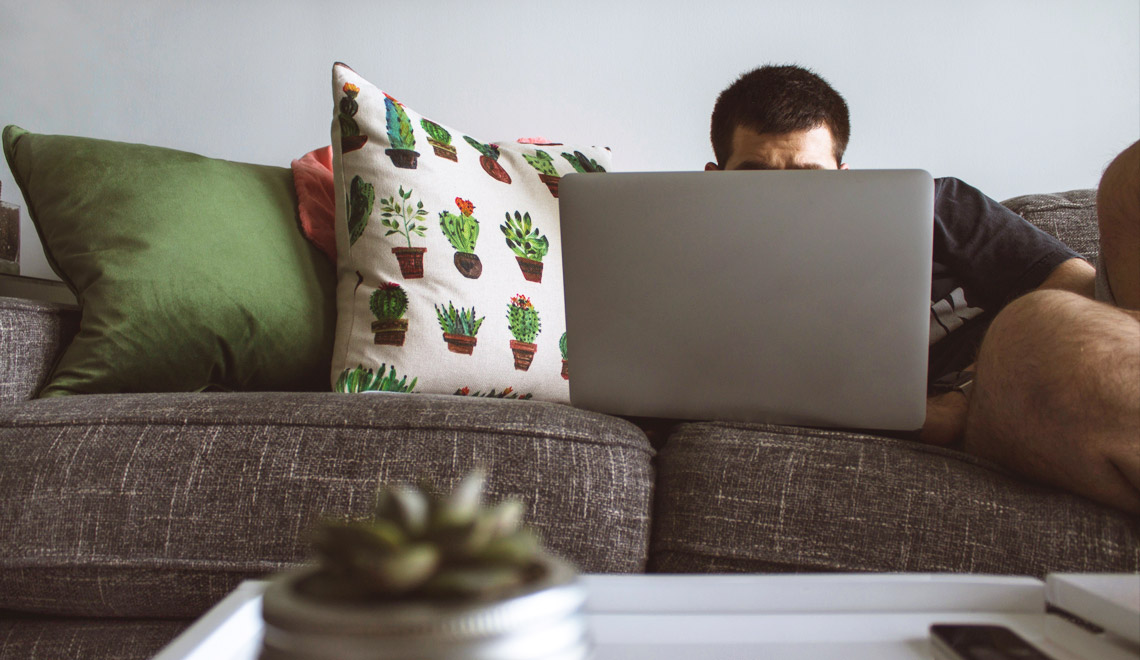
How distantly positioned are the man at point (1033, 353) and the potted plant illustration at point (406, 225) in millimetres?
733

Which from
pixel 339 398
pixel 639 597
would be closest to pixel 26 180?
pixel 339 398

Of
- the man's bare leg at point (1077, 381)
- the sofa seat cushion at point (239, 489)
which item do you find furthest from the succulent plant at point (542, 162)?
the man's bare leg at point (1077, 381)

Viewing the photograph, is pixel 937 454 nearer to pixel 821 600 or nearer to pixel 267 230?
pixel 821 600

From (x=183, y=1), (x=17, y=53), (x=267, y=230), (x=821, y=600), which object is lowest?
(x=821, y=600)

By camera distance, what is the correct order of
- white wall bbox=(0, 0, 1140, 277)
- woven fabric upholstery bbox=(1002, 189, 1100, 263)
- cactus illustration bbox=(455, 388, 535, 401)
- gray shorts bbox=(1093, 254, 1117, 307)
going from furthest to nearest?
white wall bbox=(0, 0, 1140, 277) → woven fabric upholstery bbox=(1002, 189, 1100, 263) → cactus illustration bbox=(455, 388, 535, 401) → gray shorts bbox=(1093, 254, 1117, 307)

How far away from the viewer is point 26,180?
1.13 metres

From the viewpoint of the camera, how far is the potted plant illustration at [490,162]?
1.26 meters

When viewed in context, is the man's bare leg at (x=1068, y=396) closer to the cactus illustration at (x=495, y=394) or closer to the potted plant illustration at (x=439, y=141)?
the cactus illustration at (x=495, y=394)

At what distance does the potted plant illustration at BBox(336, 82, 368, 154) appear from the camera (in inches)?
45.1

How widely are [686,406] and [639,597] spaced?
0.39 metres

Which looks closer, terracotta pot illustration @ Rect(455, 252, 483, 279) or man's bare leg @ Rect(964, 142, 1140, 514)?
man's bare leg @ Rect(964, 142, 1140, 514)

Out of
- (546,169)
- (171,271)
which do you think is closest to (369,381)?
(171,271)

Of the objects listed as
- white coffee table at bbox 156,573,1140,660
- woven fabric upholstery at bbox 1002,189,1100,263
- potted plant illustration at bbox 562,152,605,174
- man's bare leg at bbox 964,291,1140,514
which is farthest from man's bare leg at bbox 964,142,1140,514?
potted plant illustration at bbox 562,152,605,174

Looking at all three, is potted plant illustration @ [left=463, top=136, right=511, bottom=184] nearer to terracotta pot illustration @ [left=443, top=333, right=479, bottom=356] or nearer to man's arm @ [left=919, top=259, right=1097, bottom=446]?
terracotta pot illustration @ [left=443, top=333, right=479, bottom=356]
